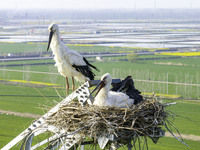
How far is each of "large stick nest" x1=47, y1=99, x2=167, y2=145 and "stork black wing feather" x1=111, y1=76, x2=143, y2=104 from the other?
104cm

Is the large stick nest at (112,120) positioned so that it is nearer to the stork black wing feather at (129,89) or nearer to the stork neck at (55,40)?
the stork black wing feather at (129,89)

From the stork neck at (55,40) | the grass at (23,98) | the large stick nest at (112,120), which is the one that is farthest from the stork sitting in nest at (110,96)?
the grass at (23,98)

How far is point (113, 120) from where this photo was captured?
7.59 m

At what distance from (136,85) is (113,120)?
4665 cm

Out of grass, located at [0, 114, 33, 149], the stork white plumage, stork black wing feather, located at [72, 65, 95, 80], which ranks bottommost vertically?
grass, located at [0, 114, 33, 149]

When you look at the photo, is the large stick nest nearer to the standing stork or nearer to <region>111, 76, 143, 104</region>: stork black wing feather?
<region>111, 76, 143, 104</region>: stork black wing feather

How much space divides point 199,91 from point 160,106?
4415cm

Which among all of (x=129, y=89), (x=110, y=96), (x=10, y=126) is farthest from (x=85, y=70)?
(x=10, y=126)

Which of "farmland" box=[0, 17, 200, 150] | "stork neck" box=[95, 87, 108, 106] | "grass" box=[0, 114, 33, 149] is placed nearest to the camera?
"stork neck" box=[95, 87, 108, 106]

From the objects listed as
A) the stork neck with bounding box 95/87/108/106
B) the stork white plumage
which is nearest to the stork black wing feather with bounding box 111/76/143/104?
the stork white plumage

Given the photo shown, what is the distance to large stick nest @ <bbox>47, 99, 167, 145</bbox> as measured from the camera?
7.37 meters

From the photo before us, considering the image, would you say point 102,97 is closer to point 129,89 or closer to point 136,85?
point 129,89

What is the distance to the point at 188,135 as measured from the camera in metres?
29.6

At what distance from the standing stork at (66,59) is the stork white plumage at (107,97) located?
6.79 ft
